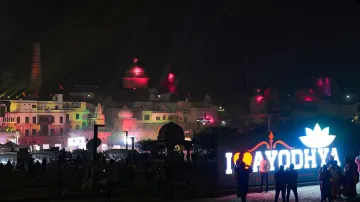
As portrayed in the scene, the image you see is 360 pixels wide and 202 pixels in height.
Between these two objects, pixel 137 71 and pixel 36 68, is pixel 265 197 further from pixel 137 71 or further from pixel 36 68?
pixel 36 68

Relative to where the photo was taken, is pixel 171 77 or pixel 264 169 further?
pixel 171 77

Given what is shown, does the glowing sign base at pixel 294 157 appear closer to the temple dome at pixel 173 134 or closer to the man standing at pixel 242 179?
the man standing at pixel 242 179

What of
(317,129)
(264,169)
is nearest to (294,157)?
(317,129)

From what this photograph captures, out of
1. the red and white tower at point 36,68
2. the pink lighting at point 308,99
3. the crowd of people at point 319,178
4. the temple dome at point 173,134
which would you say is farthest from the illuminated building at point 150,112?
the crowd of people at point 319,178

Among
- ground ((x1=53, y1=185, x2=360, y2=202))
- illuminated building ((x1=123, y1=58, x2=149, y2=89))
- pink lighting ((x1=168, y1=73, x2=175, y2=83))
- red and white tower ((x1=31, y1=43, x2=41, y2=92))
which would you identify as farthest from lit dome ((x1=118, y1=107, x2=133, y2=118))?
ground ((x1=53, y1=185, x2=360, y2=202))

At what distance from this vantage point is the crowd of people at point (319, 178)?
14773 mm

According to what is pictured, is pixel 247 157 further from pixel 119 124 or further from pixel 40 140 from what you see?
pixel 119 124

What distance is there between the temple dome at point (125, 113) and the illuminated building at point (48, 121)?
3724mm

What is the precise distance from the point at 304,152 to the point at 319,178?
12.0 feet

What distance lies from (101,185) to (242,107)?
70.1 m

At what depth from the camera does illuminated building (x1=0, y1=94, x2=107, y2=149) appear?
6362 centimetres

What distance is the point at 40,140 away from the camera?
63812mm

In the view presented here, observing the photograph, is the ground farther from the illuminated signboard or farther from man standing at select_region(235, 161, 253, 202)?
the illuminated signboard

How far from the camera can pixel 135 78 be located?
84.2 meters
